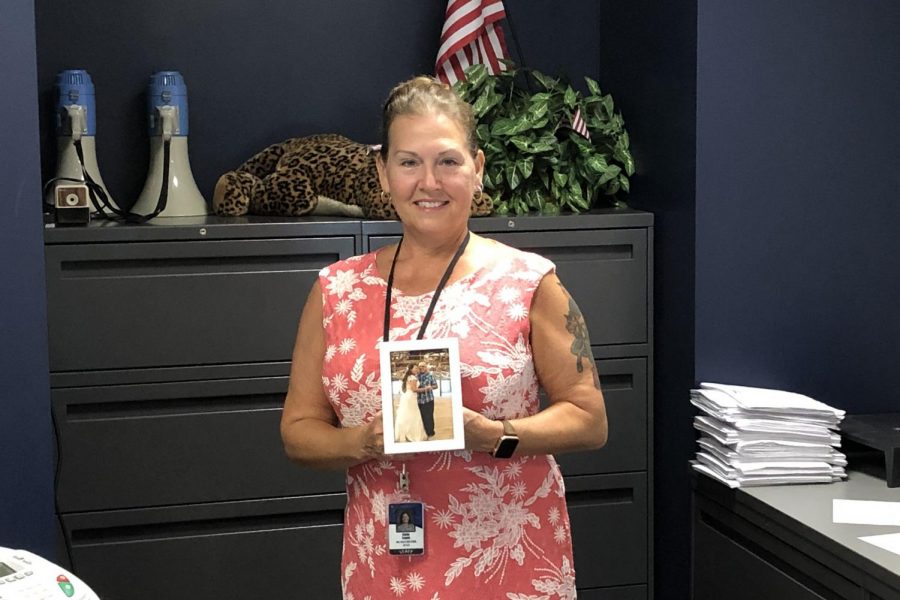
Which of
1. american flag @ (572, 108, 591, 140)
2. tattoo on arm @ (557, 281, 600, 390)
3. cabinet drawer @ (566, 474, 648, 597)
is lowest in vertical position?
cabinet drawer @ (566, 474, 648, 597)

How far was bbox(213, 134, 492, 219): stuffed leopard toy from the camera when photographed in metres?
3.25

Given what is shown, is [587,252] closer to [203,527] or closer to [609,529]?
[609,529]

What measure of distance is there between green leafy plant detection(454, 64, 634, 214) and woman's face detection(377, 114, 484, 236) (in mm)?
1342

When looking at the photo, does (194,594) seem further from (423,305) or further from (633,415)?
(423,305)

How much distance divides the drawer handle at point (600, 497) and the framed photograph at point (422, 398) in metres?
1.53

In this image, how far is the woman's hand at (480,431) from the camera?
190cm

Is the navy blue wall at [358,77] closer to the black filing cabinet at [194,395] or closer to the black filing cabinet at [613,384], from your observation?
the black filing cabinet at [613,384]

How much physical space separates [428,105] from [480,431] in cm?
54

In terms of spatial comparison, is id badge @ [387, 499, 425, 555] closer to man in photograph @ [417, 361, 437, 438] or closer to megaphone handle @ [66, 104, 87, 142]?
man in photograph @ [417, 361, 437, 438]

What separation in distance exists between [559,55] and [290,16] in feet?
2.68

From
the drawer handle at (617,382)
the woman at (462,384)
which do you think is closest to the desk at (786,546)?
the drawer handle at (617,382)

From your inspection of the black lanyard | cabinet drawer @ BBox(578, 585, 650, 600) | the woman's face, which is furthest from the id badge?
cabinet drawer @ BBox(578, 585, 650, 600)

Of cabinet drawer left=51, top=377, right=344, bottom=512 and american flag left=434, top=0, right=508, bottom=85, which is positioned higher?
american flag left=434, top=0, right=508, bottom=85

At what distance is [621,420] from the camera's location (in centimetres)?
330
